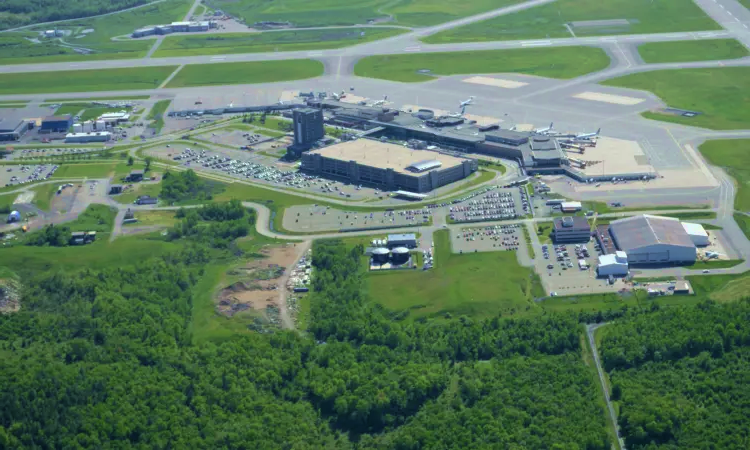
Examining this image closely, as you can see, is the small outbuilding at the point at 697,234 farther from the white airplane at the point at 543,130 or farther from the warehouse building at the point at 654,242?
the white airplane at the point at 543,130

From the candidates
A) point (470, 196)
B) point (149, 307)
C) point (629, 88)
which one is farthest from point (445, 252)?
point (629, 88)

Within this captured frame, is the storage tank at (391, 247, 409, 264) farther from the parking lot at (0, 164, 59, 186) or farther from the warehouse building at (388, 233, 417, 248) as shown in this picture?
the parking lot at (0, 164, 59, 186)

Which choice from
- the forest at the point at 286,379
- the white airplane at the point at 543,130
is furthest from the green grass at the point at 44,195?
the white airplane at the point at 543,130

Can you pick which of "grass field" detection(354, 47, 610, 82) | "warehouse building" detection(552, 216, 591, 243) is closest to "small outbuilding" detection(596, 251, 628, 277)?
"warehouse building" detection(552, 216, 591, 243)

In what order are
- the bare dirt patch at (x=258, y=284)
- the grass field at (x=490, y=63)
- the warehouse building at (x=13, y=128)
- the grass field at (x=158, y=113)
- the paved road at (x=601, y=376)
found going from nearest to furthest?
the paved road at (x=601, y=376) → the bare dirt patch at (x=258, y=284) → the warehouse building at (x=13, y=128) → the grass field at (x=158, y=113) → the grass field at (x=490, y=63)

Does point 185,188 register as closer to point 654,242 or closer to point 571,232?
point 571,232

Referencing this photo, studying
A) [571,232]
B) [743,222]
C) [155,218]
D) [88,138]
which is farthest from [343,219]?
[88,138]

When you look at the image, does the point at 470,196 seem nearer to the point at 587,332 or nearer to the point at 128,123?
the point at 587,332
